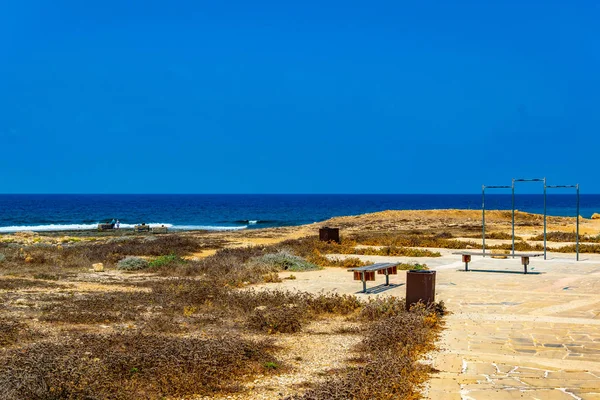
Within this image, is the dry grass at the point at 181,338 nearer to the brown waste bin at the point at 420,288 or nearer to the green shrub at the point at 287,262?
the brown waste bin at the point at 420,288

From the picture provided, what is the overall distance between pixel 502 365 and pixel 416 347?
121 centimetres

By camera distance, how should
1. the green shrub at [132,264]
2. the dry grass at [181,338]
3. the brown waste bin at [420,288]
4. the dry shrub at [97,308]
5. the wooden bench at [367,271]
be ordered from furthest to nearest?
the green shrub at [132,264], the wooden bench at [367,271], the brown waste bin at [420,288], the dry shrub at [97,308], the dry grass at [181,338]

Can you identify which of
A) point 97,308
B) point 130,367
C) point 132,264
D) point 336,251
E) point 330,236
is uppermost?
point 330,236

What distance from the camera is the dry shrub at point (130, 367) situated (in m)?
6.20

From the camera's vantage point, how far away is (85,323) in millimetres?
10367

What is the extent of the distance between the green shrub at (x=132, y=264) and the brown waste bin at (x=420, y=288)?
413 inches

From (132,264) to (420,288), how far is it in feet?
36.0

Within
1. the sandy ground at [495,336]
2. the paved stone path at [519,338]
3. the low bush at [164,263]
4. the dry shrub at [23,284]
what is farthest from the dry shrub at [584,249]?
the dry shrub at [23,284]

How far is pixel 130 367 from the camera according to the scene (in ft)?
23.6

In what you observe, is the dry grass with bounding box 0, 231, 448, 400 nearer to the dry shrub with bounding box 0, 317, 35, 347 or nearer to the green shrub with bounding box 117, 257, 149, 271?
the dry shrub with bounding box 0, 317, 35, 347

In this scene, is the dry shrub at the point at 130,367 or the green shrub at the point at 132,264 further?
the green shrub at the point at 132,264

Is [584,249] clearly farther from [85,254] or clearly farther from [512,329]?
[85,254]

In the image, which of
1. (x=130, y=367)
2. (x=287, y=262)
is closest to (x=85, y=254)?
(x=287, y=262)

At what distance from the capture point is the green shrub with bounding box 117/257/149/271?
18.9 metres
